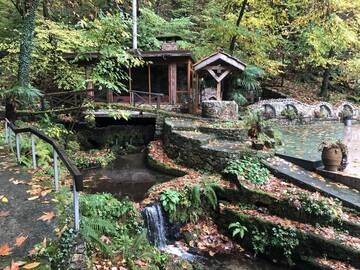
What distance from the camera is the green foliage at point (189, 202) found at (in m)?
8.55

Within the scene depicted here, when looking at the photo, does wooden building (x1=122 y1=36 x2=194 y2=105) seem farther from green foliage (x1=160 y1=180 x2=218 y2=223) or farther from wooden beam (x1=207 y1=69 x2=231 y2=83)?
green foliage (x1=160 y1=180 x2=218 y2=223)

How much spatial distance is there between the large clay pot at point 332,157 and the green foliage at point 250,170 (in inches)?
64.6

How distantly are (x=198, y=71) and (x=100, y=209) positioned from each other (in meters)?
9.62

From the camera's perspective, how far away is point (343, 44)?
20484 millimetres

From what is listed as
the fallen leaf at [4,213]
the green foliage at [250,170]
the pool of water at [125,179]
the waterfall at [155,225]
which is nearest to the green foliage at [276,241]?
the green foliage at [250,170]

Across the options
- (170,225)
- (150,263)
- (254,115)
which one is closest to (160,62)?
(254,115)

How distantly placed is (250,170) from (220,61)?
6.66m

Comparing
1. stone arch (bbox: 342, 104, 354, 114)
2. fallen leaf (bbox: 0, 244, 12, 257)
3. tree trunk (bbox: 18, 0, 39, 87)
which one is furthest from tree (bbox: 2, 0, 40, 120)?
stone arch (bbox: 342, 104, 354, 114)

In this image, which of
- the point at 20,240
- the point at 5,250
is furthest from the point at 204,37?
the point at 5,250

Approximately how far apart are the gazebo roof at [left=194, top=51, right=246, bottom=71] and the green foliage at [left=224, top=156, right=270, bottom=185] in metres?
5.92

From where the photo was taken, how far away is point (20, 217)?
15.7 feet

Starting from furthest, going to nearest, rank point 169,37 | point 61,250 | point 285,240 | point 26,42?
point 169,37, point 26,42, point 285,240, point 61,250

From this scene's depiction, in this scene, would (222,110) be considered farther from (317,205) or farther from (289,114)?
(317,205)

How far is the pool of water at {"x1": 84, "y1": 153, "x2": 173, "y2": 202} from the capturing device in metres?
9.80
